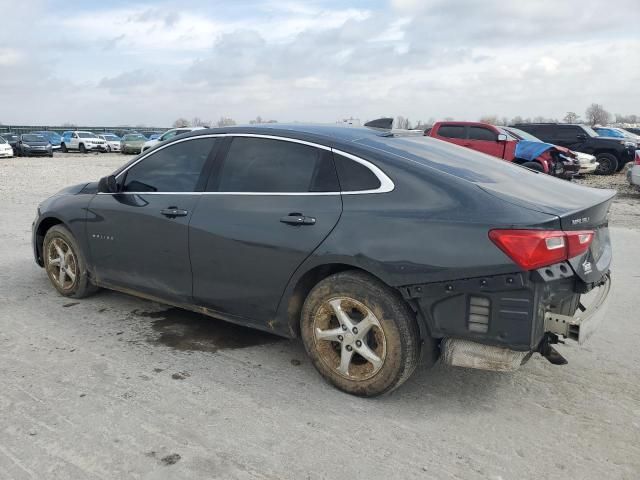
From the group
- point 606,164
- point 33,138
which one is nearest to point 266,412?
point 606,164

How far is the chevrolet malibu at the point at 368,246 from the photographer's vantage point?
2.93m

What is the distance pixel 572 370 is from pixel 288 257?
208 cm

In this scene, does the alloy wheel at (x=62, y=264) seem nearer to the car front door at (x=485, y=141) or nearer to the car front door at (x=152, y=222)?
the car front door at (x=152, y=222)

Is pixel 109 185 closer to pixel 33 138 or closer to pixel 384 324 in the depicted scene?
pixel 384 324

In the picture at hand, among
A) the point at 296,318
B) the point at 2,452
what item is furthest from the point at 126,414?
the point at 296,318

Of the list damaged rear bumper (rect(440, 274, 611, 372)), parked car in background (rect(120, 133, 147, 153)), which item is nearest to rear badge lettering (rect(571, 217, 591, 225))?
damaged rear bumper (rect(440, 274, 611, 372))

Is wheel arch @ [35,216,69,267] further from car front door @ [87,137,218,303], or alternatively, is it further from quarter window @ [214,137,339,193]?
quarter window @ [214,137,339,193]

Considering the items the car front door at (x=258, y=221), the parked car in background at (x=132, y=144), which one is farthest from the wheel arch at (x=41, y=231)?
the parked car in background at (x=132, y=144)

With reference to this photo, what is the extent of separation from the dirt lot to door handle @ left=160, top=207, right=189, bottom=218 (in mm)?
954

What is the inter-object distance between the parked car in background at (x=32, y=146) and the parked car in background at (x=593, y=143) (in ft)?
88.8

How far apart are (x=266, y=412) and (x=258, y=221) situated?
1194mm

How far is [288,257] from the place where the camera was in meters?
3.49

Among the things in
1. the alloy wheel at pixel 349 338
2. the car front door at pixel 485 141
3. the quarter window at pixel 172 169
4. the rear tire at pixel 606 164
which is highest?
the quarter window at pixel 172 169

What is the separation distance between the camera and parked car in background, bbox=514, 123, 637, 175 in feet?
64.2
